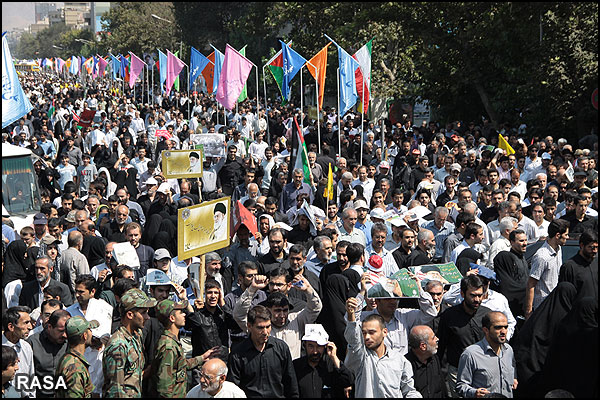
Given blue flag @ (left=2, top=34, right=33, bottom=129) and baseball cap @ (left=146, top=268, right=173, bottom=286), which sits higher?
blue flag @ (left=2, top=34, right=33, bottom=129)

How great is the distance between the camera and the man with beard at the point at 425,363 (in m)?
6.19

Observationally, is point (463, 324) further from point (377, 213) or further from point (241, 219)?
point (377, 213)

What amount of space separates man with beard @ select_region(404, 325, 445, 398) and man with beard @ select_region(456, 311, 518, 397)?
0.17 metres

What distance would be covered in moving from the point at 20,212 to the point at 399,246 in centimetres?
648

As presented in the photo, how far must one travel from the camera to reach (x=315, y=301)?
23.1ft

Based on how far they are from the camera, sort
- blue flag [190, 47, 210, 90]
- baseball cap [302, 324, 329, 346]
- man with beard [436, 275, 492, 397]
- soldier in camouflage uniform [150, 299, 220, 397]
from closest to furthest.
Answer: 1. soldier in camouflage uniform [150, 299, 220, 397]
2. baseball cap [302, 324, 329, 346]
3. man with beard [436, 275, 492, 397]
4. blue flag [190, 47, 210, 90]

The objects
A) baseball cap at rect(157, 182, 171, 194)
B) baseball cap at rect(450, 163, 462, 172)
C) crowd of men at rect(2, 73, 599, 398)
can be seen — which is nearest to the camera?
crowd of men at rect(2, 73, 599, 398)

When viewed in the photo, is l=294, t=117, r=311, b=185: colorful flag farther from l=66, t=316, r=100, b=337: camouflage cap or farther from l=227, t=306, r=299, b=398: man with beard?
l=66, t=316, r=100, b=337: camouflage cap

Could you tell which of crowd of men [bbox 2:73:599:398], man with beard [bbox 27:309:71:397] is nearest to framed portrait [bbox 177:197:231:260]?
crowd of men [bbox 2:73:599:398]

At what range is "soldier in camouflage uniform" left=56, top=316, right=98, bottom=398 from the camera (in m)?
5.66

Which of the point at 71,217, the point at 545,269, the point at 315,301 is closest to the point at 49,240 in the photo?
the point at 71,217

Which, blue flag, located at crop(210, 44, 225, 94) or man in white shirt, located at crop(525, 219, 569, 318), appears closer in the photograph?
man in white shirt, located at crop(525, 219, 569, 318)

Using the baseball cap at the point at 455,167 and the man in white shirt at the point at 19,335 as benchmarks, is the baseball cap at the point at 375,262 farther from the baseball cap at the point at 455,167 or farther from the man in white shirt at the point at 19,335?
the baseball cap at the point at 455,167

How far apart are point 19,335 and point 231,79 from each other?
51.7 ft
